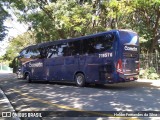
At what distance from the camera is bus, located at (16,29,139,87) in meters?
15.8

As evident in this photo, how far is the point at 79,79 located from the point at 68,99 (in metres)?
5.69

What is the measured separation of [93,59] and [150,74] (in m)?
7.17

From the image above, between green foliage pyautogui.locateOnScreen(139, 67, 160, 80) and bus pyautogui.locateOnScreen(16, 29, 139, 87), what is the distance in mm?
5502

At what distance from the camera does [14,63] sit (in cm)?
2567

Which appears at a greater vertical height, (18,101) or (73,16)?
(73,16)

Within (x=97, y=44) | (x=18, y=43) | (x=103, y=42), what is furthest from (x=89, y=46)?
(x=18, y=43)

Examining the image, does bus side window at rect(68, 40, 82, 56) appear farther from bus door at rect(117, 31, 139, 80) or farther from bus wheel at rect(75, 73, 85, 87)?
bus door at rect(117, 31, 139, 80)

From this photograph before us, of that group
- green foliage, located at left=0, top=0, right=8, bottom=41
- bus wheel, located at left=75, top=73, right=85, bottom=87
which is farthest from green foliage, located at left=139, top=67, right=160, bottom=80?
green foliage, located at left=0, top=0, right=8, bottom=41

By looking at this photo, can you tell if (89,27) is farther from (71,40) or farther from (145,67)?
(71,40)

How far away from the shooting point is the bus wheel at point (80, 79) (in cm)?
1775

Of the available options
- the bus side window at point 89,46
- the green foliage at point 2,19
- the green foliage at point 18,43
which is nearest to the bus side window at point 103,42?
the bus side window at point 89,46

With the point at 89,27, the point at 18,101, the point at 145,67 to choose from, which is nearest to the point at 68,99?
the point at 18,101

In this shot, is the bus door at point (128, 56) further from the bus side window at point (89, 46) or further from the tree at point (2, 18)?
the tree at point (2, 18)

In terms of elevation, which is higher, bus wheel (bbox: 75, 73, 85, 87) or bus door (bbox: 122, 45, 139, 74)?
bus door (bbox: 122, 45, 139, 74)
